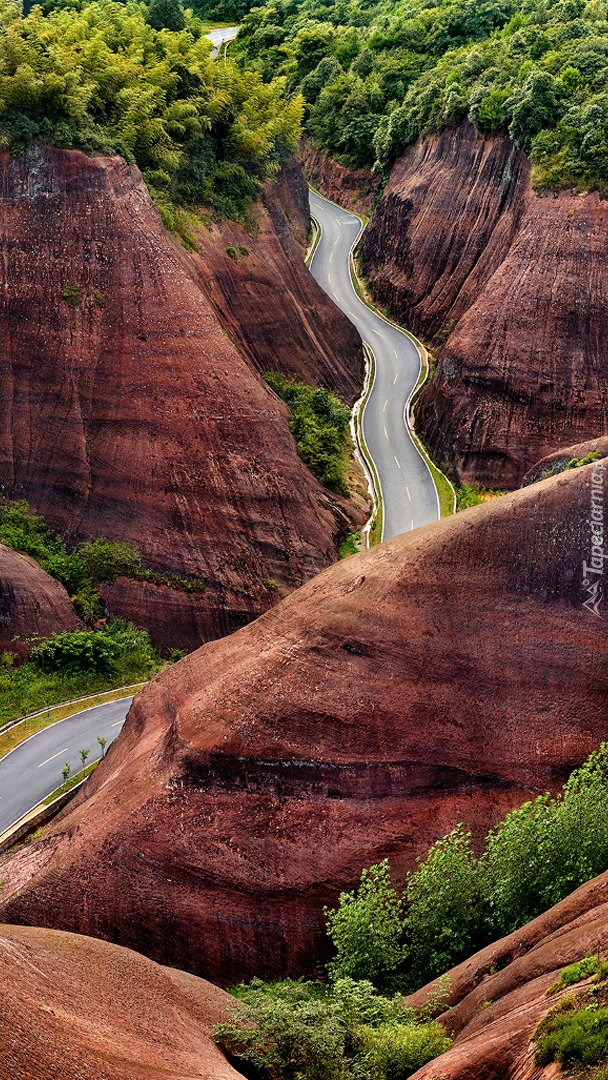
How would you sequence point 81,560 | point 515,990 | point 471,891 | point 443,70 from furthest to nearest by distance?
point 443,70 → point 81,560 → point 471,891 → point 515,990

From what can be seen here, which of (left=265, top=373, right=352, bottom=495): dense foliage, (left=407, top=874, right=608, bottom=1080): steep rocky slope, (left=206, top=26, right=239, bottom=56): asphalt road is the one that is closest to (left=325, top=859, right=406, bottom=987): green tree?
(left=407, top=874, right=608, bottom=1080): steep rocky slope

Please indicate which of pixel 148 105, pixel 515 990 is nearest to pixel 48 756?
pixel 515 990

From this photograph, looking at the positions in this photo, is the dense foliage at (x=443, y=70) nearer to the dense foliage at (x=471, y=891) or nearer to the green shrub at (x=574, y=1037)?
the dense foliage at (x=471, y=891)

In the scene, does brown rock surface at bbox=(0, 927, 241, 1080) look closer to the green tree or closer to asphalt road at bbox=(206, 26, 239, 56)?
the green tree

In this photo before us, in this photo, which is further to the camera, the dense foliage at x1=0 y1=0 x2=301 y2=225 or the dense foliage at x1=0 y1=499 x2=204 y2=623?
the dense foliage at x1=0 y1=0 x2=301 y2=225

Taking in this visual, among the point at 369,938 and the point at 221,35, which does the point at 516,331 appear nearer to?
the point at 369,938

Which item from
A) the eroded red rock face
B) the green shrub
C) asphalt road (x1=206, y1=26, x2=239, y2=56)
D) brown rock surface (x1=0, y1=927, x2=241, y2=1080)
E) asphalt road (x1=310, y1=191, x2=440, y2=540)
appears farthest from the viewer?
asphalt road (x1=206, y1=26, x2=239, y2=56)

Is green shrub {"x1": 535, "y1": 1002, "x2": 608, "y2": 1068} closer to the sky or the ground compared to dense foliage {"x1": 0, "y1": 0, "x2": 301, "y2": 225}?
closer to the ground

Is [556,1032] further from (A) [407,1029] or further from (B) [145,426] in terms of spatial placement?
(B) [145,426]
